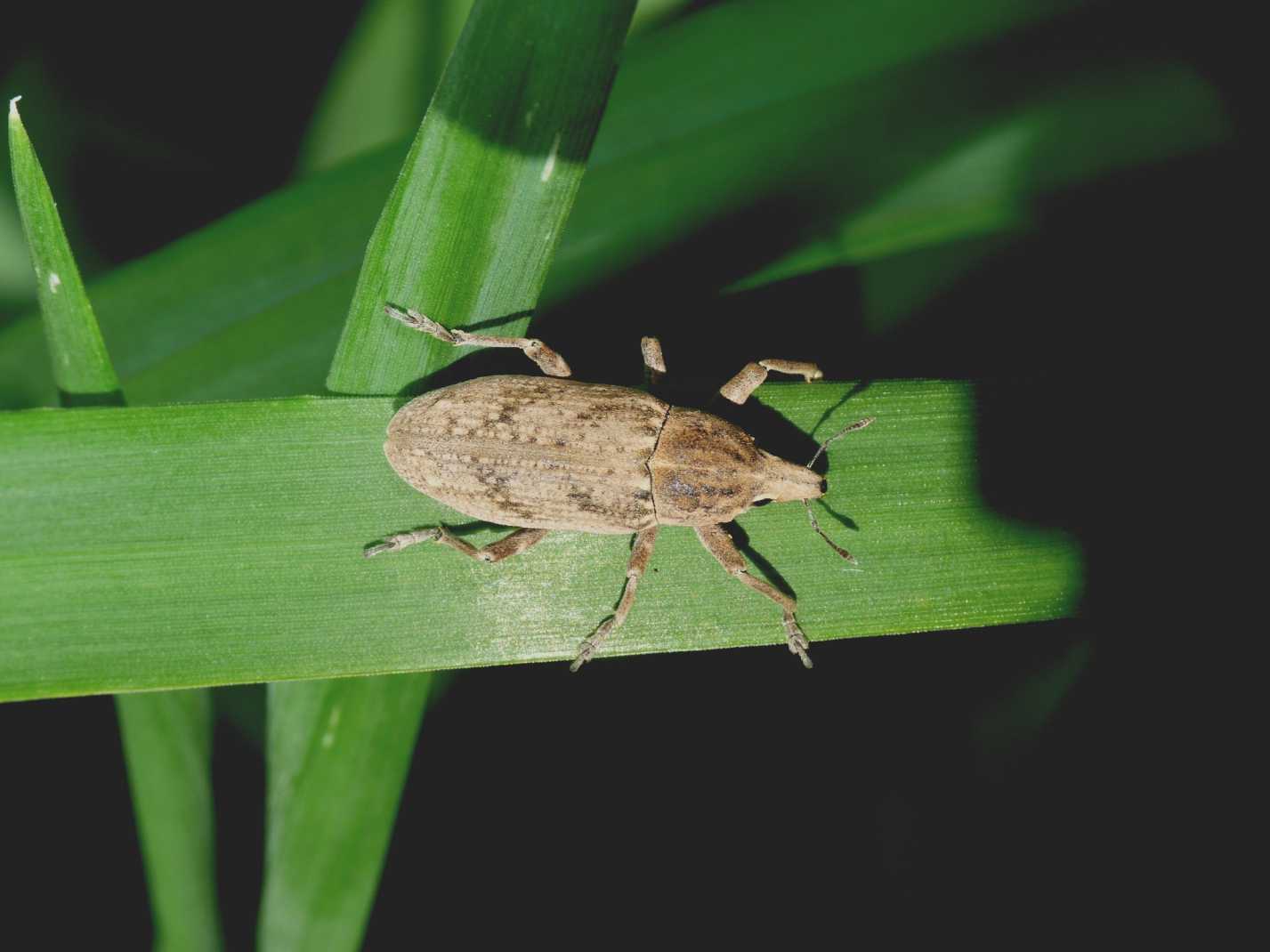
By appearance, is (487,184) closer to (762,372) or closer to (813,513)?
(762,372)

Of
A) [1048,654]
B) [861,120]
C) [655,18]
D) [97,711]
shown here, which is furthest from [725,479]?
[97,711]

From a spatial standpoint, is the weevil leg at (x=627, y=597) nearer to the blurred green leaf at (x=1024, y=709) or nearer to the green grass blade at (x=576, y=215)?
the green grass blade at (x=576, y=215)

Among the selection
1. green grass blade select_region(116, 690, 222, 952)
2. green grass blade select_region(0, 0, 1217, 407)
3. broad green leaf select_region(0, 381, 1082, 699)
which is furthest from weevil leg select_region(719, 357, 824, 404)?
green grass blade select_region(116, 690, 222, 952)

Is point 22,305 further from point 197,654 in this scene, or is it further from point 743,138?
point 743,138

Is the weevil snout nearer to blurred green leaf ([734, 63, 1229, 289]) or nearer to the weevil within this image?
the weevil

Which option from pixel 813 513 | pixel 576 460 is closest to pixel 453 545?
pixel 576 460

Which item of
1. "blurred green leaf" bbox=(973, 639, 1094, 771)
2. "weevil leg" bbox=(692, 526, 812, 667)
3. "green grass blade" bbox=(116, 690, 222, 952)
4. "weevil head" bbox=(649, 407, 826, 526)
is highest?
"weevil head" bbox=(649, 407, 826, 526)
